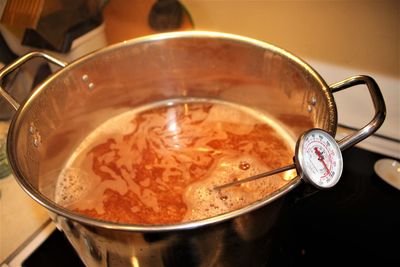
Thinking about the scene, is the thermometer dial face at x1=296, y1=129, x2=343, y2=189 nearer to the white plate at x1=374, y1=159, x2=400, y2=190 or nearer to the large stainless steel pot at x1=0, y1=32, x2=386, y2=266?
the large stainless steel pot at x1=0, y1=32, x2=386, y2=266

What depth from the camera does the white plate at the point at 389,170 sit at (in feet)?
2.73

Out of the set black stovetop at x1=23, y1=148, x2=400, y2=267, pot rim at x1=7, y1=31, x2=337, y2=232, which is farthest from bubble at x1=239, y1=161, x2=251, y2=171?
pot rim at x1=7, y1=31, x2=337, y2=232

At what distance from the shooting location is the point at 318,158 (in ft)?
1.76

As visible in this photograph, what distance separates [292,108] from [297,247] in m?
0.33

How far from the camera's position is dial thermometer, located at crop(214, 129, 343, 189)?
506 mm

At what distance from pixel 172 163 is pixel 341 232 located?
1.37 feet

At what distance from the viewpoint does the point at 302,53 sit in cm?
100

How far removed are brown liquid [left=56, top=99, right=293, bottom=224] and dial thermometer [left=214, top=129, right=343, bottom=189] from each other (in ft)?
0.85

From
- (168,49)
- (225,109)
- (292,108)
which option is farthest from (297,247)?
(168,49)

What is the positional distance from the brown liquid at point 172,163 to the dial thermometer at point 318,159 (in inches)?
10.2

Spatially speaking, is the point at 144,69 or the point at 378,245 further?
the point at 144,69

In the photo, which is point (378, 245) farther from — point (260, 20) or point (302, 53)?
point (260, 20)

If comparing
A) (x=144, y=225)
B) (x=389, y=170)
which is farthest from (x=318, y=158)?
(x=389, y=170)

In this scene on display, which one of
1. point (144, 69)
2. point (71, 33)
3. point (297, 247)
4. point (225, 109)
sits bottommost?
point (297, 247)
